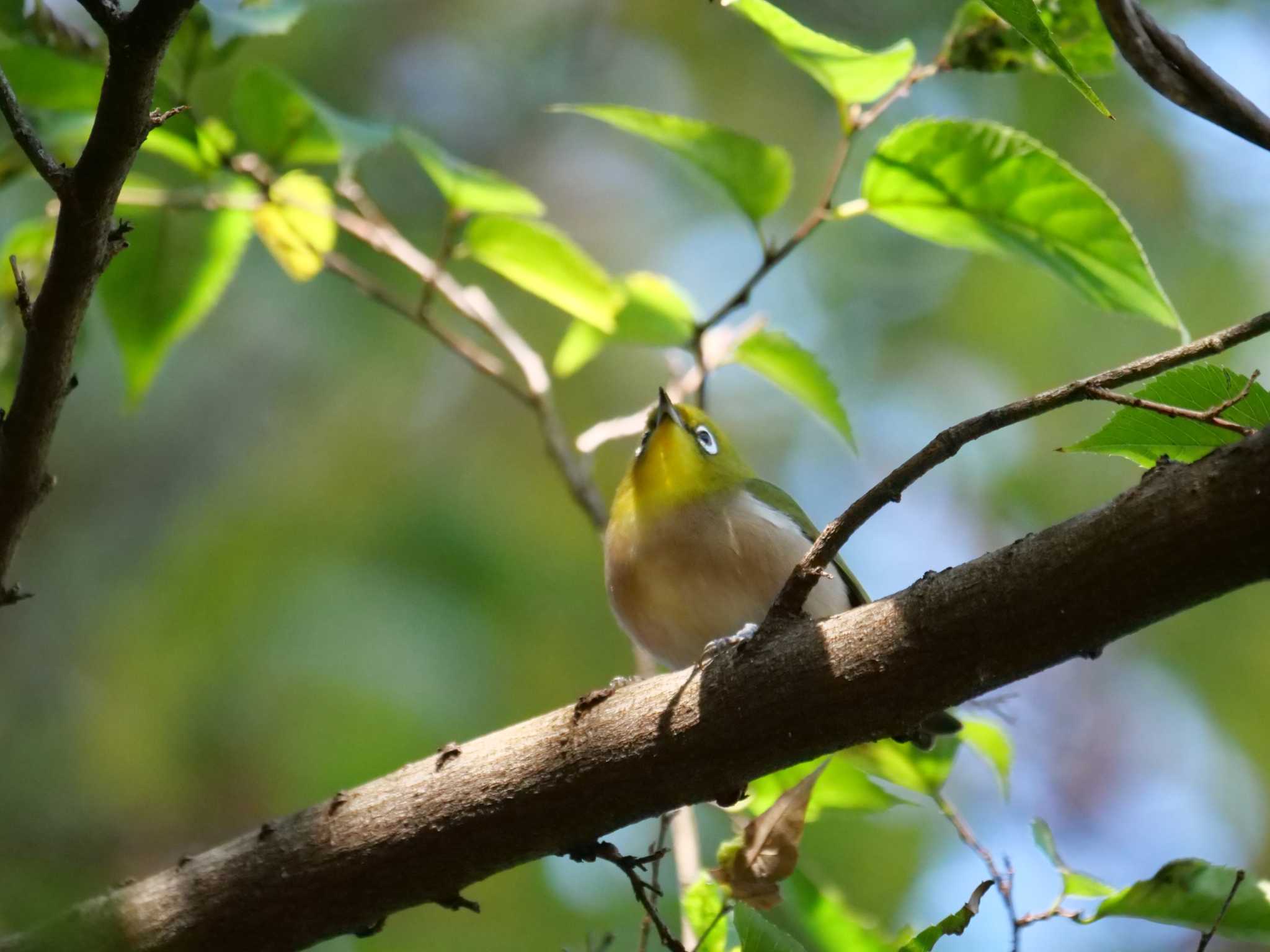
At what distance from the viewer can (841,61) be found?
2.60 meters

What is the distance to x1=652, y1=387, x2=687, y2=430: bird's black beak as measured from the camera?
3.56 metres

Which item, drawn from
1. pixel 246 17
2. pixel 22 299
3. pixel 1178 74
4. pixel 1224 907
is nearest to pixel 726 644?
pixel 1224 907

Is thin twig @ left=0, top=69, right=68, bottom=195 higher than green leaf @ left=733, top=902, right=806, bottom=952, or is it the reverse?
thin twig @ left=0, top=69, right=68, bottom=195

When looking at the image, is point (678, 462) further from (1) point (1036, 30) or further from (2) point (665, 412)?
(1) point (1036, 30)

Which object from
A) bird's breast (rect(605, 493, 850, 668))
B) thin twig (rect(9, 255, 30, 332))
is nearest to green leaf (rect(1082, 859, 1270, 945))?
bird's breast (rect(605, 493, 850, 668))

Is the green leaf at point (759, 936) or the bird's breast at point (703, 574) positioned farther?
the bird's breast at point (703, 574)

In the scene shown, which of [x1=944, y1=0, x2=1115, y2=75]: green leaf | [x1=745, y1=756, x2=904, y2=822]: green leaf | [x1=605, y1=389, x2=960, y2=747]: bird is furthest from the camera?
[x1=605, y1=389, x2=960, y2=747]: bird

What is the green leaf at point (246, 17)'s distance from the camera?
2.64 m

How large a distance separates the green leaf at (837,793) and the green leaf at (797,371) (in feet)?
2.79

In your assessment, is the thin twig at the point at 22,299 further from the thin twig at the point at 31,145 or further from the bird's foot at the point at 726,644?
the bird's foot at the point at 726,644

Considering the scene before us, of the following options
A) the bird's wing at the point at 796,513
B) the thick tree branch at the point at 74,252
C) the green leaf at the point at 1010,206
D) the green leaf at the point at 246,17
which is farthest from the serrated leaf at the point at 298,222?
the green leaf at the point at 1010,206

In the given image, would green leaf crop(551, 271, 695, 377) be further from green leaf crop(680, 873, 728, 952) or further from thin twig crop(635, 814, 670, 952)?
green leaf crop(680, 873, 728, 952)

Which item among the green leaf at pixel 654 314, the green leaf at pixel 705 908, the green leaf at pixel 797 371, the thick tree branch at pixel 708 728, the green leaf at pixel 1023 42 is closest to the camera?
the thick tree branch at pixel 708 728

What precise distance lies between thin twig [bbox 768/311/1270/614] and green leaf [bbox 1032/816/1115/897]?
35.7 inches
